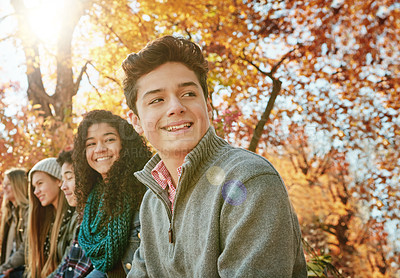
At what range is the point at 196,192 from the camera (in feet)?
5.77

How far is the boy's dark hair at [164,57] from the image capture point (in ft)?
6.36

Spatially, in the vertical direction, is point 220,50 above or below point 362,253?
above

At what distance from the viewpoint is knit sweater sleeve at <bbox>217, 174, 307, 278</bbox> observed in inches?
53.2

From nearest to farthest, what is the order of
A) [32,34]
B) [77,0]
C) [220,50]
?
[220,50] → [77,0] → [32,34]

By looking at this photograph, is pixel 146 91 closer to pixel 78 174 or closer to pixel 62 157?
pixel 78 174

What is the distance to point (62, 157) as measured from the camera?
13.5ft

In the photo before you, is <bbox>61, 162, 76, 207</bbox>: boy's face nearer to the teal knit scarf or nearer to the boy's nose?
the teal knit scarf

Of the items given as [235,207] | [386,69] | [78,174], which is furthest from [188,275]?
[386,69]

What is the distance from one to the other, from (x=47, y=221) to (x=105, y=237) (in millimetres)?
2030

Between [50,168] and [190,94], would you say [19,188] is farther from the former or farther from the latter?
[190,94]

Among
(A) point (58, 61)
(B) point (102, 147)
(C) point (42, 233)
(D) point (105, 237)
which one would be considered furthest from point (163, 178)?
(A) point (58, 61)

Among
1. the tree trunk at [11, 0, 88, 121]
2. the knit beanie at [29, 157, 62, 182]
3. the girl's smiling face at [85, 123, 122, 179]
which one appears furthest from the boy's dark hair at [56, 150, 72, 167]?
the tree trunk at [11, 0, 88, 121]

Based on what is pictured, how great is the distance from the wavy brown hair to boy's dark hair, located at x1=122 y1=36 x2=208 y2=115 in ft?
4.25

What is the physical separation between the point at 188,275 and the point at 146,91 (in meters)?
0.91
